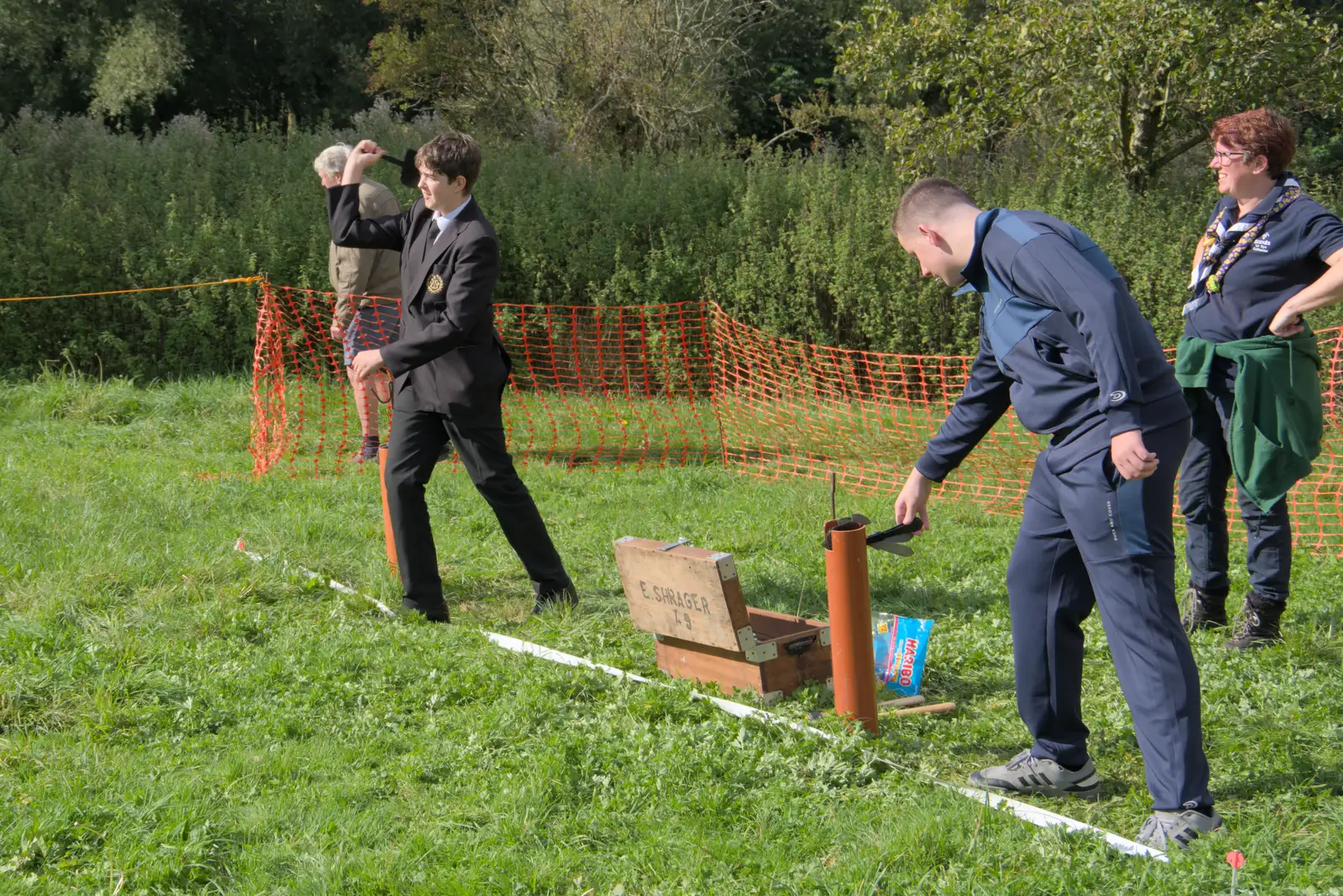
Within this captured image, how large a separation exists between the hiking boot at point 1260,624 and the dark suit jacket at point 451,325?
3.07 m

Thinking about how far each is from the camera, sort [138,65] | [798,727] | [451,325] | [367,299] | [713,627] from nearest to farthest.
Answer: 1. [798,727]
2. [713,627]
3. [451,325]
4. [367,299]
5. [138,65]

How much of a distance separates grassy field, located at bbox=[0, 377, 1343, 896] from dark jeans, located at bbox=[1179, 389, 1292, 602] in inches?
10.6

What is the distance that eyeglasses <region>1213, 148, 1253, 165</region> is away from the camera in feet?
15.2

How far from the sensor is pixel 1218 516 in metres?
4.97

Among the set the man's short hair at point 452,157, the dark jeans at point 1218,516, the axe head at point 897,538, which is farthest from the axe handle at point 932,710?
the man's short hair at point 452,157

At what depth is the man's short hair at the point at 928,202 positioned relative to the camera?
3.47m

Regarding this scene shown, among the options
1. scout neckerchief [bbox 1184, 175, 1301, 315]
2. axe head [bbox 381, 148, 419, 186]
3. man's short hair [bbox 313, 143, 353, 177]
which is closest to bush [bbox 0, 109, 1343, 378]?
man's short hair [bbox 313, 143, 353, 177]

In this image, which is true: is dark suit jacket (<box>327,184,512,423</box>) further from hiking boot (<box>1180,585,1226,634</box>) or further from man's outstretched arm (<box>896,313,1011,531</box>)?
hiking boot (<box>1180,585,1226,634</box>)

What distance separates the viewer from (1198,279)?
4938 millimetres

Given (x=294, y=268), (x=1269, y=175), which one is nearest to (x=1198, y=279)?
(x=1269, y=175)

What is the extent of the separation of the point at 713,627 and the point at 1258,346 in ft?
7.46

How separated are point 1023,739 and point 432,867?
6.50 ft

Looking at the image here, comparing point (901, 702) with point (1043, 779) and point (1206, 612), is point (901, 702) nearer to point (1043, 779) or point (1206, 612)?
point (1043, 779)

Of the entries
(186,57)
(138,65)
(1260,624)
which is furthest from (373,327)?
(186,57)
